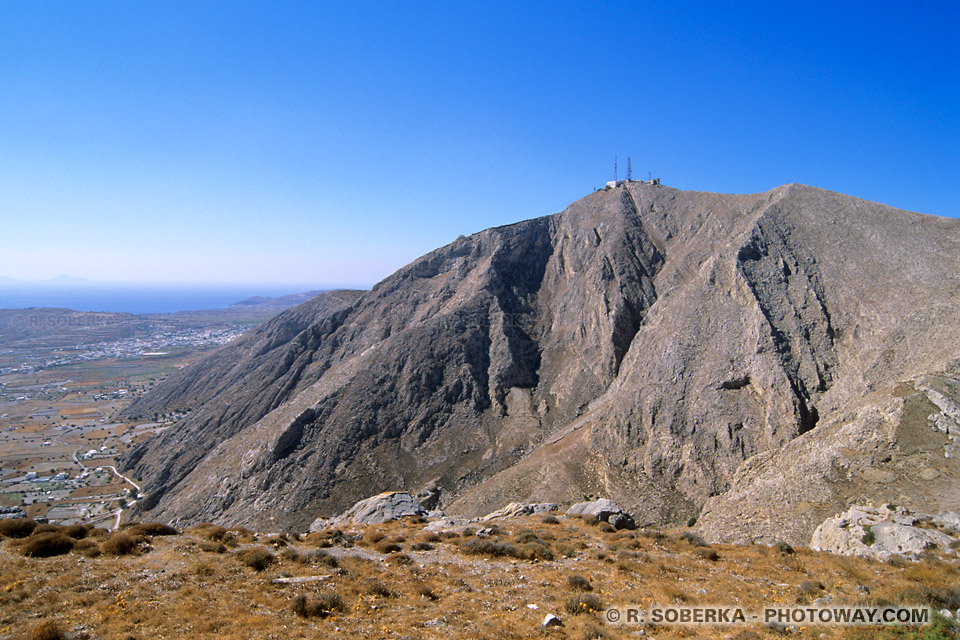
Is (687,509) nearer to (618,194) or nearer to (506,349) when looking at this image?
(506,349)

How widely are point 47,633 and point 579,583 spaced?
15.3 metres

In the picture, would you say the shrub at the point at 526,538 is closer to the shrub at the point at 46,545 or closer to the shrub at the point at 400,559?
the shrub at the point at 400,559

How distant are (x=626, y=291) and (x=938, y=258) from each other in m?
34.1

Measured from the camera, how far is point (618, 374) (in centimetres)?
6034

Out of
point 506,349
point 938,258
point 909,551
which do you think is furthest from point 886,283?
point 506,349

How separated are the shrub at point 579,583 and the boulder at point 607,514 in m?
13.9

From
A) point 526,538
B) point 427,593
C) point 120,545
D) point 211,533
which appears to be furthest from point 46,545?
point 526,538

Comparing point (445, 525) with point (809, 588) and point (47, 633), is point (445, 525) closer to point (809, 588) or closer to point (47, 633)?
point (809, 588)

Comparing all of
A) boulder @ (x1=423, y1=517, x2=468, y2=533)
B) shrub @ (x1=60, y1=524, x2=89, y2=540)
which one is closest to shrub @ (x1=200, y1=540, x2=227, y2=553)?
shrub @ (x1=60, y1=524, x2=89, y2=540)

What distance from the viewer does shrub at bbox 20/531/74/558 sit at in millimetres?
16203

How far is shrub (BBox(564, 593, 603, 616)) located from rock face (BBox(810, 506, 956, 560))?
1442 centimetres

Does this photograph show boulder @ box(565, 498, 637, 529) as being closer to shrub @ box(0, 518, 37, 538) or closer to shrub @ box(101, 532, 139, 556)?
shrub @ box(101, 532, 139, 556)

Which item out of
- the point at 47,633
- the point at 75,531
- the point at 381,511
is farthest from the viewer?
the point at 381,511

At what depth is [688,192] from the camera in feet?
274
